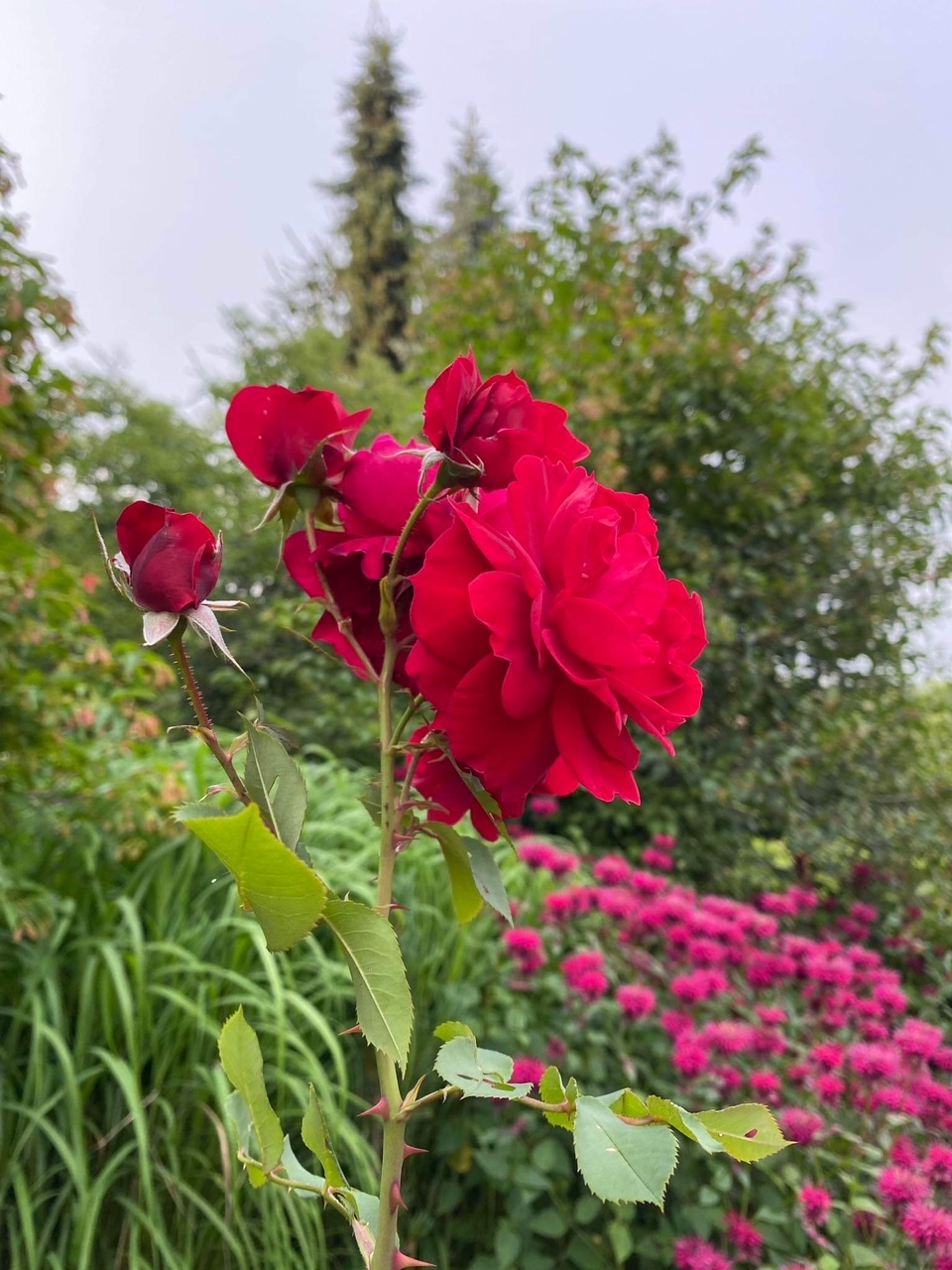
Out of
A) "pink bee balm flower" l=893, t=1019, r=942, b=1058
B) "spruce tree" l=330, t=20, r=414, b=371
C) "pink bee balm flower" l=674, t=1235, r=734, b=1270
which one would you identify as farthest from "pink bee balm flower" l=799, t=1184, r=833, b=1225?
"spruce tree" l=330, t=20, r=414, b=371

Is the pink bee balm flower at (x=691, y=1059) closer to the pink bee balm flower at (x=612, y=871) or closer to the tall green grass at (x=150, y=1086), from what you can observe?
the pink bee balm flower at (x=612, y=871)

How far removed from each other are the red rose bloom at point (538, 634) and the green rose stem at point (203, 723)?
8cm

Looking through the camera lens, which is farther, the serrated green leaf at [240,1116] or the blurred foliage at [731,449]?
the blurred foliage at [731,449]

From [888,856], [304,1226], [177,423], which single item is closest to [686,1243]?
[304,1226]

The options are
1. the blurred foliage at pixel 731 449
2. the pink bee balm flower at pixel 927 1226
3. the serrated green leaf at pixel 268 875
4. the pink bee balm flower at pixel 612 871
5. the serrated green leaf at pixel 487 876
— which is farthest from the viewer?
the blurred foliage at pixel 731 449

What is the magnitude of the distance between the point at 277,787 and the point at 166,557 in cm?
9

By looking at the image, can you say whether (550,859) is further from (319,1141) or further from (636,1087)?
(319,1141)

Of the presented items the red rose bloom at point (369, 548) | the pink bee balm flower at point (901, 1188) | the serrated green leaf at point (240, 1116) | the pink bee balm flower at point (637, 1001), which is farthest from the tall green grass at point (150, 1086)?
the red rose bloom at point (369, 548)

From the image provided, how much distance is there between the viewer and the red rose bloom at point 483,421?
32cm

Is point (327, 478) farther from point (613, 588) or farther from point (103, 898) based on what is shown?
point (103, 898)

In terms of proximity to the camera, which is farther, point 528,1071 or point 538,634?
point 528,1071

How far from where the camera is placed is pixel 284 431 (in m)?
0.37

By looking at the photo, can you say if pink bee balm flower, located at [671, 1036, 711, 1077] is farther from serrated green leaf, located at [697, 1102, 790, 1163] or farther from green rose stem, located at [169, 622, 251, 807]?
green rose stem, located at [169, 622, 251, 807]

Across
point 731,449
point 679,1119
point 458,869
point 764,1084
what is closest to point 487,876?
point 458,869
